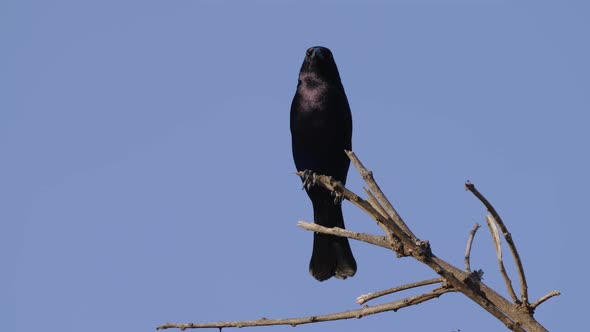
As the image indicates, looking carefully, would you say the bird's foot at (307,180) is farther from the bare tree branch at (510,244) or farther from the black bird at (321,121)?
the bare tree branch at (510,244)

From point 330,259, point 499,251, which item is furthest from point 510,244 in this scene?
point 330,259

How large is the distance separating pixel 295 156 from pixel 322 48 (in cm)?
91

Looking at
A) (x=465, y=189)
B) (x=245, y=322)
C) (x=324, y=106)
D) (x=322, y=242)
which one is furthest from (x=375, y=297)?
(x=324, y=106)

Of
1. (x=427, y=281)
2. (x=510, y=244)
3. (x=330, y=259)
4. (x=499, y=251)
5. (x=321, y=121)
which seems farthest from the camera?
(x=321, y=121)

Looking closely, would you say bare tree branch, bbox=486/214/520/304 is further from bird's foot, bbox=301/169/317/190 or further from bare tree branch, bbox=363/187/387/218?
bird's foot, bbox=301/169/317/190

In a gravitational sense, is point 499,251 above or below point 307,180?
below

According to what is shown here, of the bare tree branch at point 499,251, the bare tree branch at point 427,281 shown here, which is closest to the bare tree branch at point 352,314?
the bare tree branch at point 427,281

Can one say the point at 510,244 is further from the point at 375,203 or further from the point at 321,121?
the point at 321,121

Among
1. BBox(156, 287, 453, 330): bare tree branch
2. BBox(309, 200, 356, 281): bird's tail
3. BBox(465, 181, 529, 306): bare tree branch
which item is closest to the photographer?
BBox(465, 181, 529, 306): bare tree branch

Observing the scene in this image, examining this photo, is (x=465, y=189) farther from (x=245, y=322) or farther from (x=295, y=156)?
(x=295, y=156)

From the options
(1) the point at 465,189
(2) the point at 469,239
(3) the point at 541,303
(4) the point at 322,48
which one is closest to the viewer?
(1) the point at 465,189

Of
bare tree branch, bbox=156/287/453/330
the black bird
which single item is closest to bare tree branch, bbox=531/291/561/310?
bare tree branch, bbox=156/287/453/330

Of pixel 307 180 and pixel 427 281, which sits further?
pixel 307 180

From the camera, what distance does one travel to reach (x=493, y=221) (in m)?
2.69
